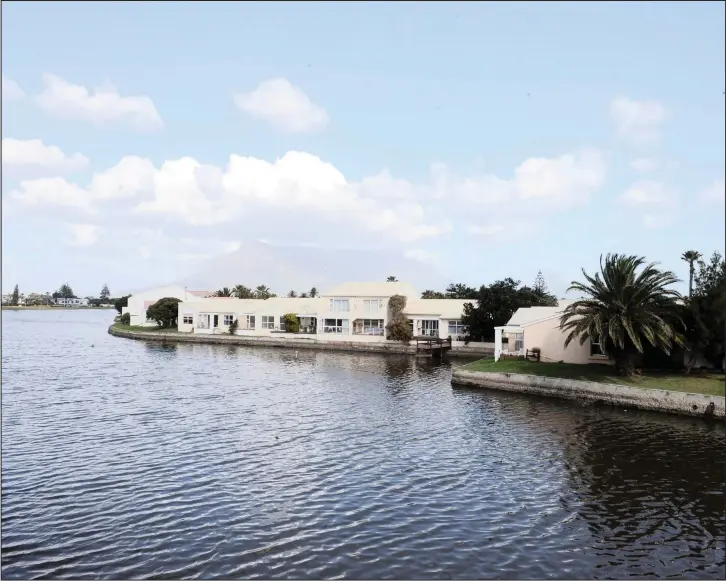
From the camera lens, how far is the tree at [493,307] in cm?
6788

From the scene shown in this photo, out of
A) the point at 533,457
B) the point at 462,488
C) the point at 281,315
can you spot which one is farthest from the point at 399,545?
the point at 281,315

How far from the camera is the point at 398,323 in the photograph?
78.6m

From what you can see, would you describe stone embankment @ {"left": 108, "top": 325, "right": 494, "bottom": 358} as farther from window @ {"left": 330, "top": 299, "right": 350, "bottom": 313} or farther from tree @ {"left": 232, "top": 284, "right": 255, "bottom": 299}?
tree @ {"left": 232, "top": 284, "right": 255, "bottom": 299}

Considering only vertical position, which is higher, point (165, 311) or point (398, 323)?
point (165, 311)

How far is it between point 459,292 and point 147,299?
2495 inches

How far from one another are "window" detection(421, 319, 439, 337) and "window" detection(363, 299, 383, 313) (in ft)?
21.0

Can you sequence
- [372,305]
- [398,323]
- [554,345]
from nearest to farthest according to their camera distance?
[554,345]
[398,323]
[372,305]

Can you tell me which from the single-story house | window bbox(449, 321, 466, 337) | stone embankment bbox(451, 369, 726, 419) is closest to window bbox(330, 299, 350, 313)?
window bbox(449, 321, 466, 337)

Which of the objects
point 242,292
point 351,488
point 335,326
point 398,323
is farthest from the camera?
point 242,292

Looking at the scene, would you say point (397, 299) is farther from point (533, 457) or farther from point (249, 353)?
point (533, 457)

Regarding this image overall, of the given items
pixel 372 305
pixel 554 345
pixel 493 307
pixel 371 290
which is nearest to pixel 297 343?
pixel 372 305

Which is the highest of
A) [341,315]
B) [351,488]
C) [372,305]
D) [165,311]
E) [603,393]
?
[372,305]

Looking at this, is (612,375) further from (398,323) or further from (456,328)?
(398,323)

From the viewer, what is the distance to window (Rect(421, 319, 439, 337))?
7888cm
